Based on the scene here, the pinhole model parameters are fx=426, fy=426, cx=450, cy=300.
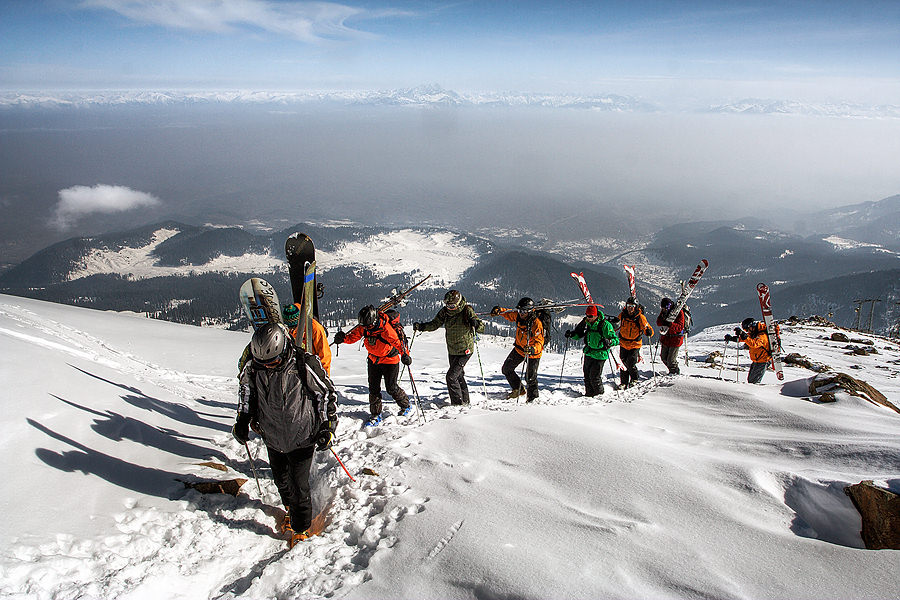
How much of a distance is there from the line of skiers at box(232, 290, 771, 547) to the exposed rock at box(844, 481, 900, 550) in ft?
17.7

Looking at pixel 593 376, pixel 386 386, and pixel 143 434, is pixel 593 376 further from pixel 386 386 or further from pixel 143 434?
pixel 143 434

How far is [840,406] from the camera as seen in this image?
725cm

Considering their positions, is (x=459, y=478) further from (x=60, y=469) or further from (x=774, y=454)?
(x=60, y=469)

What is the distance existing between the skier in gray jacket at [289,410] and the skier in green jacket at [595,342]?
8.03 metres

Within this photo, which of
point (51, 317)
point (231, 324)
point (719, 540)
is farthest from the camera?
point (231, 324)

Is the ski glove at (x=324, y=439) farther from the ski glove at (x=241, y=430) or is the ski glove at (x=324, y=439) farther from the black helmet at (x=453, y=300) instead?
the black helmet at (x=453, y=300)

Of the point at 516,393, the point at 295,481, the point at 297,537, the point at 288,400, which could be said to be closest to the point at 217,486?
the point at 295,481

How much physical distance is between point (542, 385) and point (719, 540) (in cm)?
1051

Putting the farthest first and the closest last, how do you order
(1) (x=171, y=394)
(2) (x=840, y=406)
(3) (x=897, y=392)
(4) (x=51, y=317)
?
(4) (x=51, y=317)
(3) (x=897, y=392)
(1) (x=171, y=394)
(2) (x=840, y=406)

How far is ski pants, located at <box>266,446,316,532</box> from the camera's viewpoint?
17.0 ft

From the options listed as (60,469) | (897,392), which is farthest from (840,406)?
(60,469)

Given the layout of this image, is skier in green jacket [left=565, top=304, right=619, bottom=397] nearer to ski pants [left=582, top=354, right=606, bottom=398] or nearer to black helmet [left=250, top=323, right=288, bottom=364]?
ski pants [left=582, top=354, right=606, bottom=398]

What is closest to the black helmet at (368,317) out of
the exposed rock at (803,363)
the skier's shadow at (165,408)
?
the skier's shadow at (165,408)

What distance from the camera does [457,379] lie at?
10758 mm
